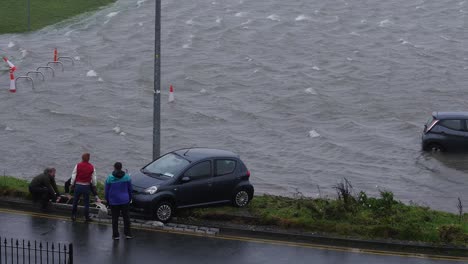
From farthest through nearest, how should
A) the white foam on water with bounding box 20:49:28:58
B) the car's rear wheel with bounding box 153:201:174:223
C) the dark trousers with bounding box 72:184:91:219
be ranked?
the white foam on water with bounding box 20:49:28:58, the car's rear wheel with bounding box 153:201:174:223, the dark trousers with bounding box 72:184:91:219

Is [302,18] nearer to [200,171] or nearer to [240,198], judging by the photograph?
[240,198]

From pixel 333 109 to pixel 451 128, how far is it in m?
8.55

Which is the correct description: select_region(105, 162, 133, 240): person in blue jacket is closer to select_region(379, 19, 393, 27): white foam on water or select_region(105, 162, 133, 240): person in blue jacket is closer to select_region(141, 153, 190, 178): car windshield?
select_region(141, 153, 190, 178): car windshield

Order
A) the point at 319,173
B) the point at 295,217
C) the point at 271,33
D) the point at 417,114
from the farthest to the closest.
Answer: the point at 271,33
the point at 417,114
the point at 319,173
the point at 295,217

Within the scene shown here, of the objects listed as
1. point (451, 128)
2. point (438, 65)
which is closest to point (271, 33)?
point (438, 65)

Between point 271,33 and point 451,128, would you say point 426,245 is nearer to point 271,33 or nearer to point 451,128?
point 451,128

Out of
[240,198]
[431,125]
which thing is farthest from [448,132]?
[240,198]

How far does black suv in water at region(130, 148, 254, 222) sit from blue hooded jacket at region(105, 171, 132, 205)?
1.09 m

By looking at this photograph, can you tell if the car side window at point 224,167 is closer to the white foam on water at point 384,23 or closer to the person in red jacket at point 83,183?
the person in red jacket at point 83,183

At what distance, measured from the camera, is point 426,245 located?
52.7ft

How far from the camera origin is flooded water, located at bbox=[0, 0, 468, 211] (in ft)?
95.2

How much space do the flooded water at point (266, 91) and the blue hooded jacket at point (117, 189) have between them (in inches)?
385

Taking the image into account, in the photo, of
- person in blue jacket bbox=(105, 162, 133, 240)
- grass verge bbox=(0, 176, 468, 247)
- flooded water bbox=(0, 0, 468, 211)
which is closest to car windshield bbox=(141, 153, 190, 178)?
grass verge bbox=(0, 176, 468, 247)

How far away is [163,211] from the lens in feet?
56.2
